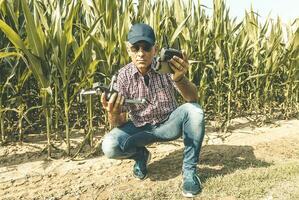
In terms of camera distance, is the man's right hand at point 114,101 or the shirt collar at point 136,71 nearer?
the man's right hand at point 114,101

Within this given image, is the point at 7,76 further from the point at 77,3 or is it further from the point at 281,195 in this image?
the point at 281,195

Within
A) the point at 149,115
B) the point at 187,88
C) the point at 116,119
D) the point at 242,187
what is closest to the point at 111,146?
the point at 116,119

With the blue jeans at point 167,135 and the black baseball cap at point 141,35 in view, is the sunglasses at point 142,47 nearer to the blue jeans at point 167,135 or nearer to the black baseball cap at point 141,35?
the black baseball cap at point 141,35

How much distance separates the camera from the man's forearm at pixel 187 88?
2.37m

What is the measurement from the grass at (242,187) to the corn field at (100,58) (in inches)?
29.6

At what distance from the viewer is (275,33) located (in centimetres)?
462

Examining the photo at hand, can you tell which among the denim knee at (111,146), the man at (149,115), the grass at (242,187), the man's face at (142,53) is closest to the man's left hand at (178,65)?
the man at (149,115)

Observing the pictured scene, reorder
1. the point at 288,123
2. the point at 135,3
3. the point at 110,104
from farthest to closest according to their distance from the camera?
1. the point at 288,123
2. the point at 135,3
3. the point at 110,104

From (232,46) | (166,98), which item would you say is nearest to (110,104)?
(166,98)

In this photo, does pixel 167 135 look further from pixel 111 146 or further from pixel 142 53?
pixel 142 53

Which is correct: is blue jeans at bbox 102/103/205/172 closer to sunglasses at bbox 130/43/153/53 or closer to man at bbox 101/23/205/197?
man at bbox 101/23/205/197

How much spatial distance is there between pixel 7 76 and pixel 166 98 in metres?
1.31

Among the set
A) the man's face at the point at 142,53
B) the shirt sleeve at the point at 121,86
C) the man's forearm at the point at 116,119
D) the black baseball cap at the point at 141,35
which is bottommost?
the man's forearm at the point at 116,119

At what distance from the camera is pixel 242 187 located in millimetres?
2486
